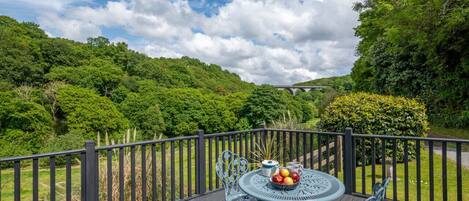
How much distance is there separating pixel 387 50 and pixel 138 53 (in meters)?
14.9

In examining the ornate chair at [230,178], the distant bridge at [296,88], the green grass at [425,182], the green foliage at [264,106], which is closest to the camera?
the ornate chair at [230,178]

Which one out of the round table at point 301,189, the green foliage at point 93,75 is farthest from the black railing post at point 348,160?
the green foliage at point 93,75

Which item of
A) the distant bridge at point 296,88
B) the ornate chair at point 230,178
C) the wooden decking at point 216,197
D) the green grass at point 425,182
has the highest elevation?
the distant bridge at point 296,88

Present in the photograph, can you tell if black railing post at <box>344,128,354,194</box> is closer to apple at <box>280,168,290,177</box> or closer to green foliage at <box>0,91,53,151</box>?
apple at <box>280,168,290,177</box>

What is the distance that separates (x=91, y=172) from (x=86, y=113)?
50.9 feet

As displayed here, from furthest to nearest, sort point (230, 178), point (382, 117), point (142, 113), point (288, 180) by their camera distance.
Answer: point (142, 113), point (382, 117), point (230, 178), point (288, 180)

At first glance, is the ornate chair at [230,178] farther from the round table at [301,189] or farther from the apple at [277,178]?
the apple at [277,178]

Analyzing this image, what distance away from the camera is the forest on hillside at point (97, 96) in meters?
15.1

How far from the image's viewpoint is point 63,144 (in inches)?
514

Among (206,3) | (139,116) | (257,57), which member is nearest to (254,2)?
(206,3)

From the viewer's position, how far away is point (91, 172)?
271 cm

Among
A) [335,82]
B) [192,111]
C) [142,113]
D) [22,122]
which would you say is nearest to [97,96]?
[142,113]

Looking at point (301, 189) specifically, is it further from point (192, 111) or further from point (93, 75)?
point (192, 111)

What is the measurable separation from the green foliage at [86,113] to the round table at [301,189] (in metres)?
15.1
